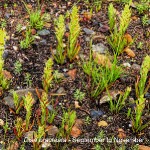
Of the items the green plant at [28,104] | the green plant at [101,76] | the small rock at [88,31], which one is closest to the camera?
the green plant at [28,104]

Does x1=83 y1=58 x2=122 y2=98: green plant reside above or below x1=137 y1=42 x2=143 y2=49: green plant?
below

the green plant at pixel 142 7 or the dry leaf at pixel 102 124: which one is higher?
the green plant at pixel 142 7

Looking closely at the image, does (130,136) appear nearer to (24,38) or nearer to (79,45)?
(79,45)

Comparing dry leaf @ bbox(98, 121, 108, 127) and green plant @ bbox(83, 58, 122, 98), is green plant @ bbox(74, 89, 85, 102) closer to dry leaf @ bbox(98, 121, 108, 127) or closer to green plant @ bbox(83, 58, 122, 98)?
green plant @ bbox(83, 58, 122, 98)

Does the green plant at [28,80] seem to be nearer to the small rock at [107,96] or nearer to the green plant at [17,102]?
the green plant at [17,102]

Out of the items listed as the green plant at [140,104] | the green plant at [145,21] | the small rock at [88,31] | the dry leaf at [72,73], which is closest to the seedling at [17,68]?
the dry leaf at [72,73]

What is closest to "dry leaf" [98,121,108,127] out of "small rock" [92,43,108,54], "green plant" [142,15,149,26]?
"small rock" [92,43,108,54]

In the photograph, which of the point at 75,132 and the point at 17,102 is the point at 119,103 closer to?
the point at 75,132

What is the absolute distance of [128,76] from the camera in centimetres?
460

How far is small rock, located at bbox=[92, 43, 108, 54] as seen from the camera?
16.2 ft

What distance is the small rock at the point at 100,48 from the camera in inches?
194

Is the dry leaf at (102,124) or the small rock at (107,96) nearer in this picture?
the dry leaf at (102,124)

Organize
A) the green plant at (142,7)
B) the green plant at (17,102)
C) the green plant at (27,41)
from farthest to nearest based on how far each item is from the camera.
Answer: the green plant at (142,7), the green plant at (27,41), the green plant at (17,102)

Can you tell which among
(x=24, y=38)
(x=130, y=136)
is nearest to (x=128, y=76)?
(x=130, y=136)
